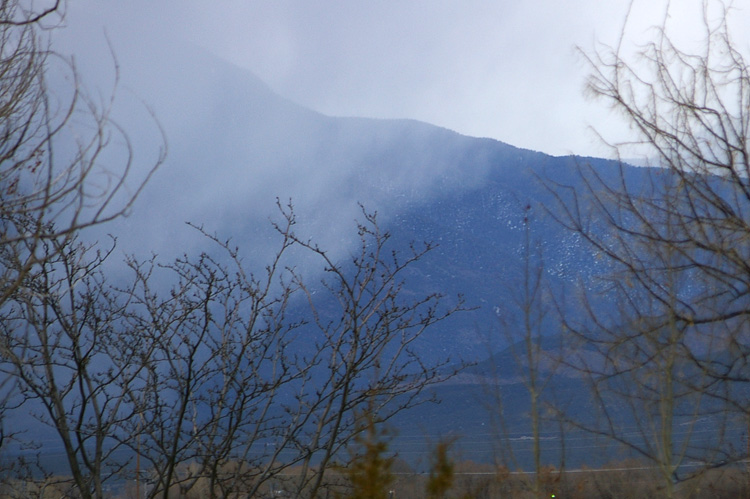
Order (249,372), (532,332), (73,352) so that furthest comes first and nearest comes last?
(532,332), (249,372), (73,352)

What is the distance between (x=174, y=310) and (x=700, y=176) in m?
4.42

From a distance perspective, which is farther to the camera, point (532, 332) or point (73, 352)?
point (532, 332)

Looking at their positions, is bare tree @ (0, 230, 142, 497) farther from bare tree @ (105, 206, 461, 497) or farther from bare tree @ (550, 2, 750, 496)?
bare tree @ (550, 2, 750, 496)

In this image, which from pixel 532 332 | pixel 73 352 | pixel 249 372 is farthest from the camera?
pixel 532 332

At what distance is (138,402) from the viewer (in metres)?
4.94

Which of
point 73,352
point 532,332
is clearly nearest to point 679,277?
point 532,332

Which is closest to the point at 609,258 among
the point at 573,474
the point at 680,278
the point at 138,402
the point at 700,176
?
the point at 680,278

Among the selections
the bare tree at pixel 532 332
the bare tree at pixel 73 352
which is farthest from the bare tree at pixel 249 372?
the bare tree at pixel 532 332

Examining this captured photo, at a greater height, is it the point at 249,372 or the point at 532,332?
the point at 532,332

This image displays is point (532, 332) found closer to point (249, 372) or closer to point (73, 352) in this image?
point (249, 372)

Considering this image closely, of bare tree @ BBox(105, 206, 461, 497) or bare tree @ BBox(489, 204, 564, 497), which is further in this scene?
bare tree @ BBox(489, 204, 564, 497)

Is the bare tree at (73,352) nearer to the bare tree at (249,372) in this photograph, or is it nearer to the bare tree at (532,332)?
the bare tree at (249,372)

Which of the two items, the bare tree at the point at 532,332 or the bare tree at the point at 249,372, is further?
the bare tree at the point at 532,332

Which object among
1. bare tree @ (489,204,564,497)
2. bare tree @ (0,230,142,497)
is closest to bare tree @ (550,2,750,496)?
bare tree @ (489,204,564,497)
